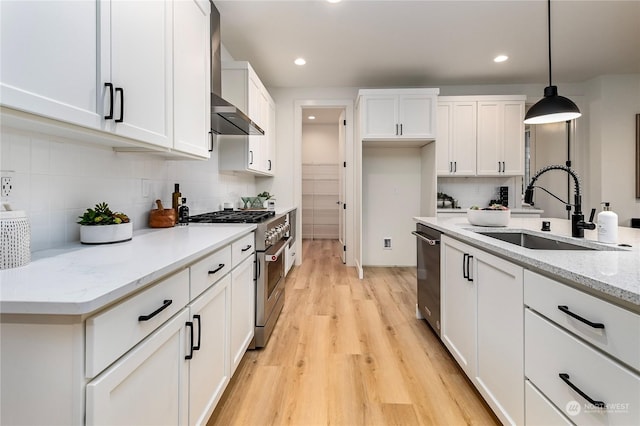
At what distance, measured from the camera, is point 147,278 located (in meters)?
0.79

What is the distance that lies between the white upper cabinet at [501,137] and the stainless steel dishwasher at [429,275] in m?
2.14

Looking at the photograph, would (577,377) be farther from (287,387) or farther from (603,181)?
(603,181)

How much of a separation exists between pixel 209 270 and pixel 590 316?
4.45 ft

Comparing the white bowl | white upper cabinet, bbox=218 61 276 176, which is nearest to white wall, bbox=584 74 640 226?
the white bowl

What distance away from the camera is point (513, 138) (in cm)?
391

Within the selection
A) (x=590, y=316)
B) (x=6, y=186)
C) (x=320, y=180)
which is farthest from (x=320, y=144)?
(x=590, y=316)

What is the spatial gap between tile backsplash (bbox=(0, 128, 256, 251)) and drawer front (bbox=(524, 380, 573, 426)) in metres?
1.99

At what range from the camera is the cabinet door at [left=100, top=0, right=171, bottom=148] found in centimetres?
108

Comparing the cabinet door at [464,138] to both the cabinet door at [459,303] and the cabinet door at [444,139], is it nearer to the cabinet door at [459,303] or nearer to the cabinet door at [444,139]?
the cabinet door at [444,139]

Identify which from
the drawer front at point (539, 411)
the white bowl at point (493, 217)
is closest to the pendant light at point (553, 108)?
the white bowl at point (493, 217)

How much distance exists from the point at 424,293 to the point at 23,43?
269 cm

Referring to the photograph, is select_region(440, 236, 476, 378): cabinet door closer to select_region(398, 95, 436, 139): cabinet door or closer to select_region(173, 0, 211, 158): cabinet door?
select_region(173, 0, 211, 158): cabinet door

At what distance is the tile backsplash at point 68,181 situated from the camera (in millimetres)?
1053

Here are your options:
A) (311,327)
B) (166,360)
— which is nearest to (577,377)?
(166,360)
